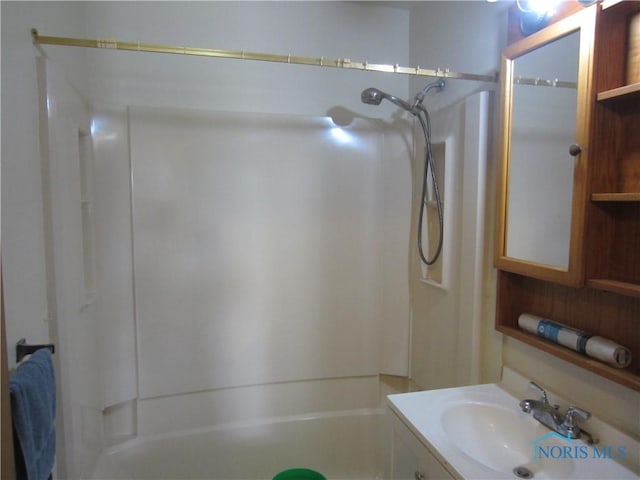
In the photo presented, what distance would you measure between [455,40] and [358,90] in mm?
587

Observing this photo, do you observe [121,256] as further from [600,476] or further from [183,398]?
[600,476]

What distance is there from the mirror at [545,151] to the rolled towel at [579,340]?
0.17m

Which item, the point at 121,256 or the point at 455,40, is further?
the point at 121,256

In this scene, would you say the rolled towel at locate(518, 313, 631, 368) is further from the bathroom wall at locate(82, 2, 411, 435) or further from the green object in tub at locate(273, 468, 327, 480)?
the green object in tub at locate(273, 468, 327, 480)

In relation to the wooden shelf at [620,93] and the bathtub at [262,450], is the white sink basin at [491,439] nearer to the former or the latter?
the wooden shelf at [620,93]

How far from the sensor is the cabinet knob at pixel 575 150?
43.4 inches

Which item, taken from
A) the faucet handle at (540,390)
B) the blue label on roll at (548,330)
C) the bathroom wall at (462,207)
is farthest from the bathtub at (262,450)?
the blue label on roll at (548,330)

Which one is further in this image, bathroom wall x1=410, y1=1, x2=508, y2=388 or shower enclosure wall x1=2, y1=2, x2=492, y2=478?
shower enclosure wall x1=2, y1=2, x2=492, y2=478

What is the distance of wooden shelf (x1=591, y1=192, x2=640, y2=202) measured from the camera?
0.97 m

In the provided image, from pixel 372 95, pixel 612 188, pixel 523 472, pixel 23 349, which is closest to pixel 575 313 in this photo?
pixel 612 188

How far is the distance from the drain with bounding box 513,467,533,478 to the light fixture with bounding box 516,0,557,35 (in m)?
1.39

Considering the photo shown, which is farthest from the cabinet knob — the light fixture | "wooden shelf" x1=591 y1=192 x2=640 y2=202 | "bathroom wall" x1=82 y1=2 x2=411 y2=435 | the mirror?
"bathroom wall" x1=82 y1=2 x2=411 y2=435

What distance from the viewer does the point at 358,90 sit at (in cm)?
227

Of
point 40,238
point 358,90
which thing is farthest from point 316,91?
point 40,238
